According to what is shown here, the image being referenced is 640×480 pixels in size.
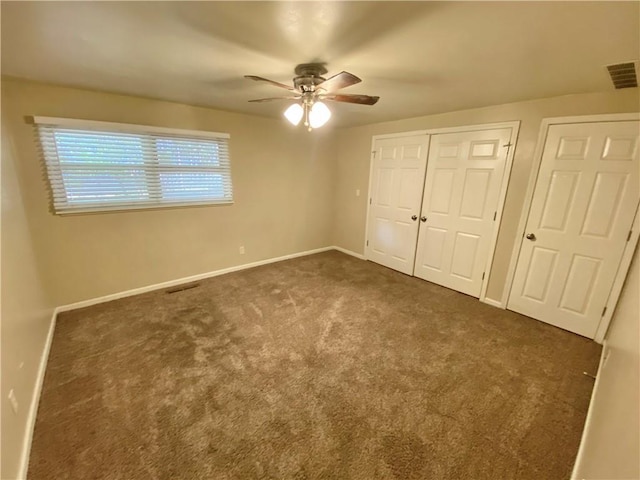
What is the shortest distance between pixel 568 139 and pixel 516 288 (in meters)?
1.61

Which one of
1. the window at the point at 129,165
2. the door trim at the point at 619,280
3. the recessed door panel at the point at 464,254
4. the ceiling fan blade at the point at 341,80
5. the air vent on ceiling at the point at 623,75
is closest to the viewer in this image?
the ceiling fan blade at the point at 341,80

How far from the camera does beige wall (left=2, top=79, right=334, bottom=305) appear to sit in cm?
260

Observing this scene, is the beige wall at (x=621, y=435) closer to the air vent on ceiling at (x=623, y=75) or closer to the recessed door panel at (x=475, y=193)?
the air vent on ceiling at (x=623, y=75)

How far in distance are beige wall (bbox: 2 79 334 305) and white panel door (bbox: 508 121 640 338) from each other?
3.20 metres

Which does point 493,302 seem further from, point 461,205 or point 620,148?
point 620,148

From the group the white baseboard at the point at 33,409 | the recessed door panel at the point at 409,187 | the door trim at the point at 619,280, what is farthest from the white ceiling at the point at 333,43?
the white baseboard at the point at 33,409

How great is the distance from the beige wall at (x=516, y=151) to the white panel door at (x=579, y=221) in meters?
0.14

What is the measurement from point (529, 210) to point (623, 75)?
4.19 ft

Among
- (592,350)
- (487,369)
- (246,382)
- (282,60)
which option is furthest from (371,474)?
(282,60)

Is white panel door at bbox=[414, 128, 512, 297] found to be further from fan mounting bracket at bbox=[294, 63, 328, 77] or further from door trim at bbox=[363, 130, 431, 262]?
fan mounting bracket at bbox=[294, 63, 328, 77]

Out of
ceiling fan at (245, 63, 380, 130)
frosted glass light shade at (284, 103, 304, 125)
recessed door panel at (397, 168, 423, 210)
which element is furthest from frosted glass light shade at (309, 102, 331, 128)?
recessed door panel at (397, 168, 423, 210)

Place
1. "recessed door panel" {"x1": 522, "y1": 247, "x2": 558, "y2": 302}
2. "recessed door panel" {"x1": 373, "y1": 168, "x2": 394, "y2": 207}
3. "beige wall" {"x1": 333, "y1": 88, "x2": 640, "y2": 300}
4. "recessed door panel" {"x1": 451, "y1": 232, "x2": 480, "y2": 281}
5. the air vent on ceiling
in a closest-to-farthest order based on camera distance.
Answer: the air vent on ceiling, "beige wall" {"x1": 333, "y1": 88, "x2": 640, "y2": 300}, "recessed door panel" {"x1": 522, "y1": 247, "x2": 558, "y2": 302}, "recessed door panel" {"x1": 451, "y1": 232, "x2": 480, "y2": 281}, "recessed door panel" {"x1": 373, "y1": 168, "x2": 394, "y2": 207}

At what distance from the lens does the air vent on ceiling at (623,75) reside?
A: 1.77 metres

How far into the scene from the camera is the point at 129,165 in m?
3.01
